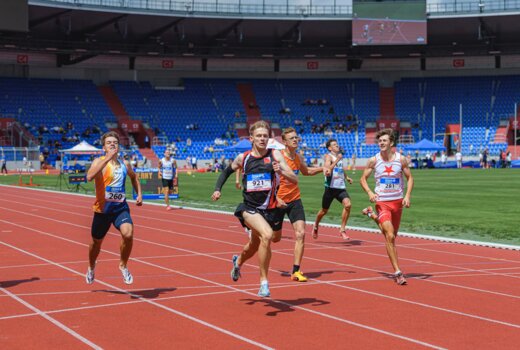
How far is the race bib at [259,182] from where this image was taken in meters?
8.48

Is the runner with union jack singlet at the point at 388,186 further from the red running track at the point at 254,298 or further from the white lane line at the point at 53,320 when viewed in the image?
the white lane line at the point at 53,320

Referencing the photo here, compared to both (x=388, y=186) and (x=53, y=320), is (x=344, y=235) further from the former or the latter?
(x=53, y=320)

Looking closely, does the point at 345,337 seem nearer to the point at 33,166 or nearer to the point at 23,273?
the point at 23,273

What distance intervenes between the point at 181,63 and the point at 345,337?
6589cm

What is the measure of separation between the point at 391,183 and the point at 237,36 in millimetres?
60798

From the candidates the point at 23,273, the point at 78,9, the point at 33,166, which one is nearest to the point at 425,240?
the point at 23,273

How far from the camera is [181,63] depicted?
70938mm

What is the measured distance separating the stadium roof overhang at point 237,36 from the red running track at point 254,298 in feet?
165

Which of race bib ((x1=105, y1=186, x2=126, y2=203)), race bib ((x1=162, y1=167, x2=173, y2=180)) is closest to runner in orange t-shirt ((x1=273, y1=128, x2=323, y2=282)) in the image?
race bib ((x1=105, y1=186, x2=126, y2=203))

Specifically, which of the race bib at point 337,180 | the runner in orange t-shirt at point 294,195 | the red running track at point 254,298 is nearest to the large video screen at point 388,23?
the race bib at point 337,180

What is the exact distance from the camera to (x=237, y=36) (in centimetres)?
6944

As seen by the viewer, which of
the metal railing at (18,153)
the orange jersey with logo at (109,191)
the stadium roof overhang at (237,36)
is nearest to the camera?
the orange jersey with logo at (109,191)

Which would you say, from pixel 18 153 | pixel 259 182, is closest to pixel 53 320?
pixel 259 182

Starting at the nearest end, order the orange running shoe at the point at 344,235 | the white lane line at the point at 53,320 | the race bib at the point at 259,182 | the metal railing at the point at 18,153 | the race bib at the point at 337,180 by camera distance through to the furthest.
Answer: the white lane line at the point at 53,320, the race bib at the point at 259,182, the orange running shoe at the point at 344,235, the race bib at the point at 337,180, the metal railing at the point at 18,153
